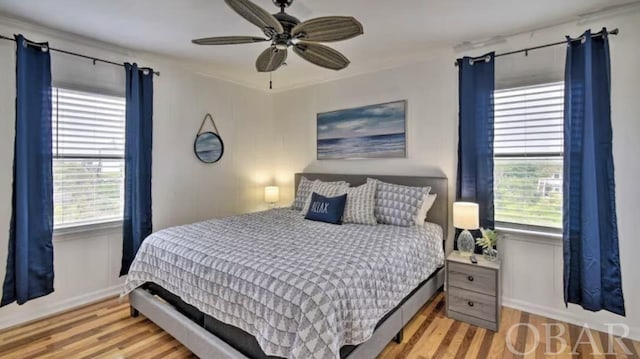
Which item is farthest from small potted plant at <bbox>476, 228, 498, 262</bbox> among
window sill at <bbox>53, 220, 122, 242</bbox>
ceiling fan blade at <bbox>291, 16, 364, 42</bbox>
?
window sill at <bbox>53, 220, 122, 242</bbox>

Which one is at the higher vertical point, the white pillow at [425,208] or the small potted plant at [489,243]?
the white pillow at [425,208]

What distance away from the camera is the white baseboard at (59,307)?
2.43m

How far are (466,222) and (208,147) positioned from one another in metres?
3.04

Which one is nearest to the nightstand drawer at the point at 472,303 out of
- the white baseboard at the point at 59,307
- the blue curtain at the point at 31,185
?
the white baseboard at the point at 59,307

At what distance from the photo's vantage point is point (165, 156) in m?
3.38

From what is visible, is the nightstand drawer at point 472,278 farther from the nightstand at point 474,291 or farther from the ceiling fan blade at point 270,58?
the ceiling fan blade at point 270,58

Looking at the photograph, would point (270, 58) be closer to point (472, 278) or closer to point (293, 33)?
point (293, 33)

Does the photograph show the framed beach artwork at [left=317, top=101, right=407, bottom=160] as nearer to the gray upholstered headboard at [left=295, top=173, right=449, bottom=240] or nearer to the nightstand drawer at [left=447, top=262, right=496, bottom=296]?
the gray upholstered headboard at [left=295, top=173, right=449, bottom=240]

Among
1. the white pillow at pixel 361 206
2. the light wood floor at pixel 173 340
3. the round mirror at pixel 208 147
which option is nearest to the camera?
the light wood floor at pixel 173 340

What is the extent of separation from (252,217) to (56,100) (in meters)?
2.03

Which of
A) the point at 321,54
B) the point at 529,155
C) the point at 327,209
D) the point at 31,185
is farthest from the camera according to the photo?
the point at 327,209

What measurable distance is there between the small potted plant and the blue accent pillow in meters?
1.27

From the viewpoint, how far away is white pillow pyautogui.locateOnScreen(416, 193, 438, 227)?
282 cm

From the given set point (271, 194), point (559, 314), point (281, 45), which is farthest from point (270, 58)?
point (559, 314)
